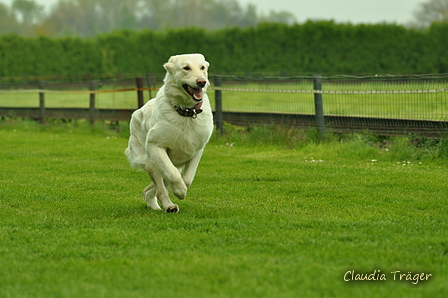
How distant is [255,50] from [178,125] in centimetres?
2846

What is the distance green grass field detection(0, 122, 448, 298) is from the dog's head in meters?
1.19

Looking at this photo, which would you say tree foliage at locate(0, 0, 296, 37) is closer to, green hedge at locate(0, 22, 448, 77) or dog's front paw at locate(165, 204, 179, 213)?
green hedge at locate(0, 22, 448, 77)

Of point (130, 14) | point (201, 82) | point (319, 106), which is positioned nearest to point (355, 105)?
point (319, 106)

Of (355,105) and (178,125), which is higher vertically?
(178,125)

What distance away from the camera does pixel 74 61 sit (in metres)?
36.7

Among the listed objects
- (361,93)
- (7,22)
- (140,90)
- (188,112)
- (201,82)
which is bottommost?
(140,90)

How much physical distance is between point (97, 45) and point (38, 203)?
101ft

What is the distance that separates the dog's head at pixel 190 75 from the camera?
6.20 m

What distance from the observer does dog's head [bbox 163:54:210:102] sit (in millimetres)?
6199

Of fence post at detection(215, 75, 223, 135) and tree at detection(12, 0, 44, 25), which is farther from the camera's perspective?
tree at detection(12, 0, 44, 25)

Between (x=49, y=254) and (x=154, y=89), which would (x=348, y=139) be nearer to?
(x=154, y=89)

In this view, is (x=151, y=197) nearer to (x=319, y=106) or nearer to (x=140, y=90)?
(x=319, y=106)

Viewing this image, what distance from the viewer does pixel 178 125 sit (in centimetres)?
634

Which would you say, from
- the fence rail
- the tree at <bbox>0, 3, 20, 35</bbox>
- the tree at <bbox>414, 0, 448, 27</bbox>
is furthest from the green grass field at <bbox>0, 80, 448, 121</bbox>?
the tree at <bbox>0, 3, 20, 35</bbox>
